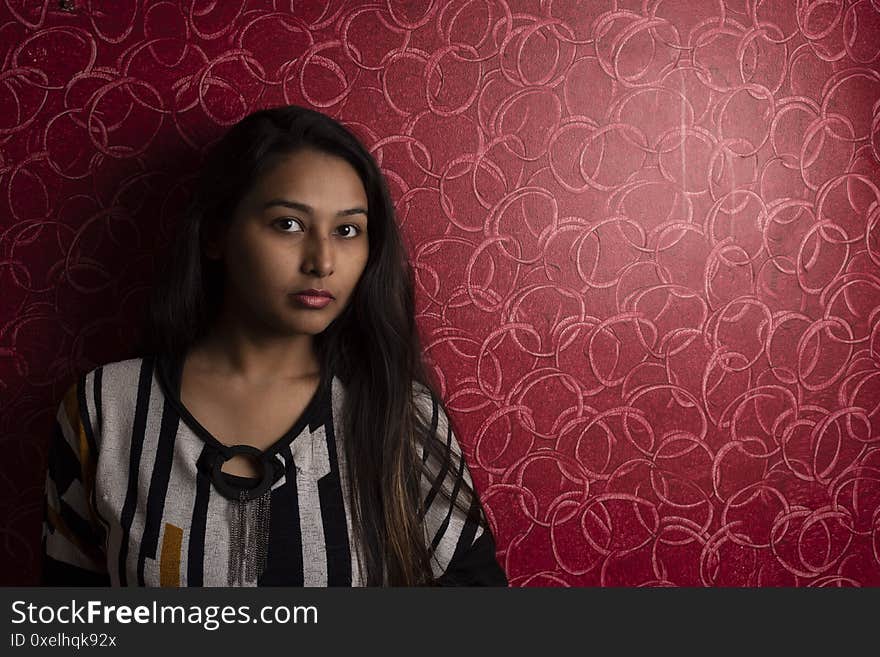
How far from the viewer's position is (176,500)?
1205mm

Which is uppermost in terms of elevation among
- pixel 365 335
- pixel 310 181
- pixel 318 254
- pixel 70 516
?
pixel 310 181

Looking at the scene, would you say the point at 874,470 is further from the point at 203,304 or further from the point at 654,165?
the point at 203,304

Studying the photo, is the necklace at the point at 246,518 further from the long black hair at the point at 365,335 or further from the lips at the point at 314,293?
the lips at the point at 314,293

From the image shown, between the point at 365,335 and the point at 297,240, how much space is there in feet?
0.71

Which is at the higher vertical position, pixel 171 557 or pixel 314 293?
pixel 314 293

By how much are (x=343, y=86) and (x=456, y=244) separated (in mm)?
345

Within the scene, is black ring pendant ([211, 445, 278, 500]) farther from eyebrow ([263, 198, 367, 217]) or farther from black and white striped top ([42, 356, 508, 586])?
eyebrow ([263, 198, 367, 217])

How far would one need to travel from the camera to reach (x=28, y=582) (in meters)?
1.44

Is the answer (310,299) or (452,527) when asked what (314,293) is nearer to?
(310,299)

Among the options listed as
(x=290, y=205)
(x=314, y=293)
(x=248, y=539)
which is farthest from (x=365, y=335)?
(x=248, y=539)

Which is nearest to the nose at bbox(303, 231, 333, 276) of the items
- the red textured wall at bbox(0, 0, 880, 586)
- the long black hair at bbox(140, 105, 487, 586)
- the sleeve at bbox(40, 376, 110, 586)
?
the long black hair at bbox(140, 105, 487, 586)

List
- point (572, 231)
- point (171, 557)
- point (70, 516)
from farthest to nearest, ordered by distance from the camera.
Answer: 1. point (572, 231)
2. point (70, 516)
3. point (171, 557)

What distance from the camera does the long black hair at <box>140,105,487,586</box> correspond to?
1.25 meters

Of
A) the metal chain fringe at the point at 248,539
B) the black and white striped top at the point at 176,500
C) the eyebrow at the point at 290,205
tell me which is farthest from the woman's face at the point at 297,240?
the metal chain fringe at the point at 248,539
